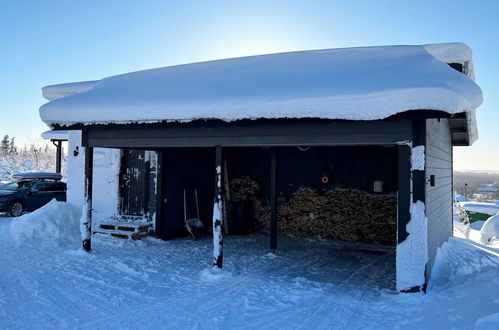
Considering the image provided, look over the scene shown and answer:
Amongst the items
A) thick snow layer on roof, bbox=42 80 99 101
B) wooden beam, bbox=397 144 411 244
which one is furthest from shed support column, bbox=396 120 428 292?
thick snow layer on roof, bbox=42 80 99 101

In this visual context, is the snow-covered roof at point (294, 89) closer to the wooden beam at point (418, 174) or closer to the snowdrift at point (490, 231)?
the wooden beam at point (418, 174)

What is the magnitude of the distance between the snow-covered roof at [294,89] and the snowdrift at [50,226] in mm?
3220

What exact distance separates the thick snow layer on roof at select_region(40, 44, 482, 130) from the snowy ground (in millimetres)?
2388

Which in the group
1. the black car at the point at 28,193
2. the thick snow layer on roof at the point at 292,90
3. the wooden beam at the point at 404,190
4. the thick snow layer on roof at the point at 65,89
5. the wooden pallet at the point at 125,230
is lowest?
the wooden pallet at the point at 125,230

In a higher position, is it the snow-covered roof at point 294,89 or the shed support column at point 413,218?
the snow-covered roof at point 294,89

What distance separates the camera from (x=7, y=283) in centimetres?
539

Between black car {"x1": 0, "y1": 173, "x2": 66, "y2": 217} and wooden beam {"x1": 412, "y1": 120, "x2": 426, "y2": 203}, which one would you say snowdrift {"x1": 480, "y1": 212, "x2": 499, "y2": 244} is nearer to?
wooden beam {"x1": 412, "y1": 120, "x2": 426, "y2": 203}

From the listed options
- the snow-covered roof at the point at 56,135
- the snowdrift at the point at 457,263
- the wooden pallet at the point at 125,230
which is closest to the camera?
the snowdrift at the point at 457,263

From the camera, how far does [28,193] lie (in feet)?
43.7

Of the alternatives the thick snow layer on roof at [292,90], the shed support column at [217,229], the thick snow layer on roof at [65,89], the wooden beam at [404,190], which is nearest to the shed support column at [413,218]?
the wooden beam at [404,190]

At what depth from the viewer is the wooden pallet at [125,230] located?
8648mm

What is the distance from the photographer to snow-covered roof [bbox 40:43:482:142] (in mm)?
4617

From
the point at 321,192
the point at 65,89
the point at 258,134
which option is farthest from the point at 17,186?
the point at 258,134

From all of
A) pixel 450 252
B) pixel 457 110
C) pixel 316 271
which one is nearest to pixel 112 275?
pixel 316 271
